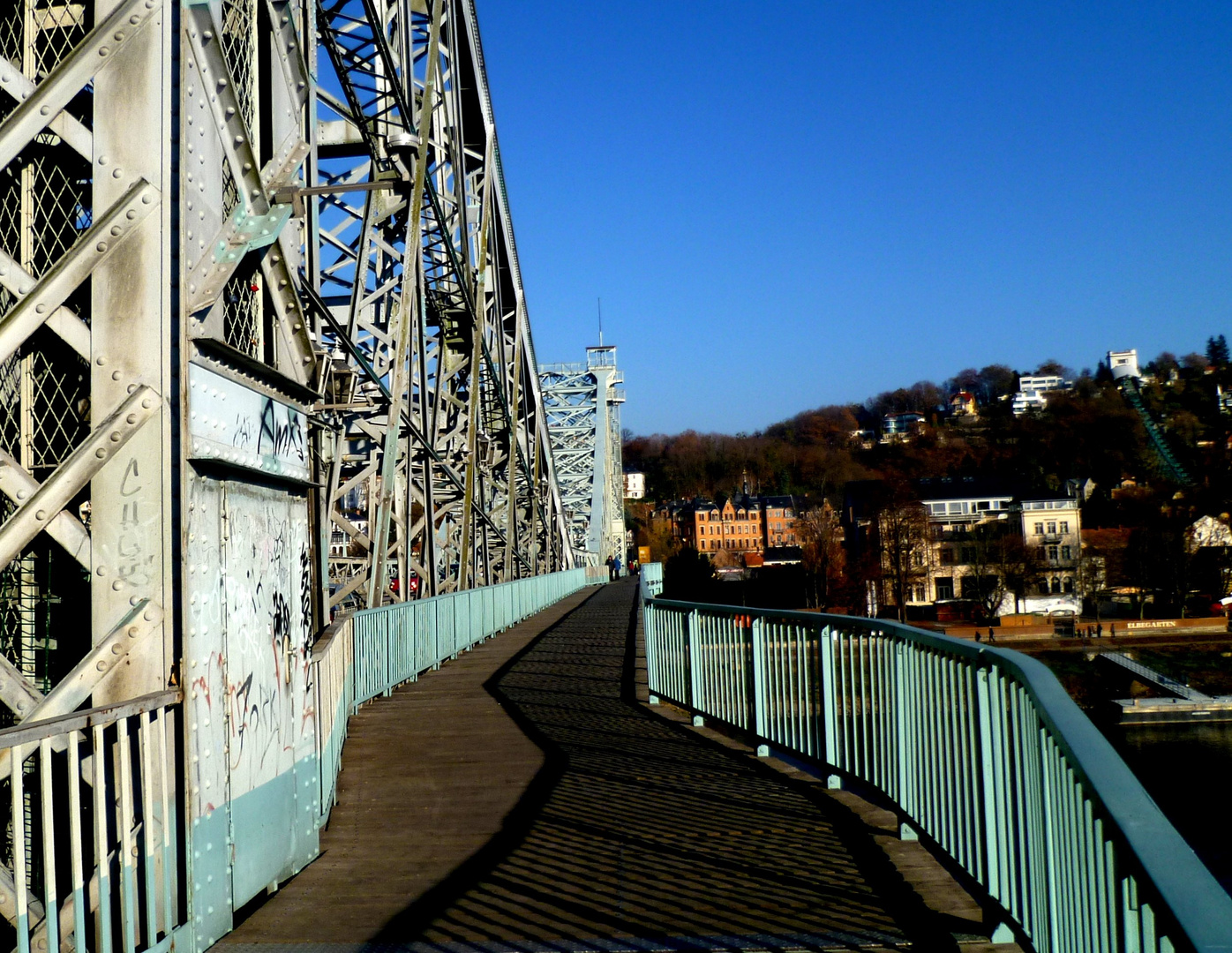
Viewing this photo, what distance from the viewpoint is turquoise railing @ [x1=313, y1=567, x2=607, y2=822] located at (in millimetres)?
5785

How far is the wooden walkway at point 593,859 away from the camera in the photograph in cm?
369

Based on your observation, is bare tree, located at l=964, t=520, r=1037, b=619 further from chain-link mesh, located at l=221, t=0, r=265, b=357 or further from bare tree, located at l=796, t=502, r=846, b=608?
chain-link mesh, located at l=221, t=0, r=265, b=357

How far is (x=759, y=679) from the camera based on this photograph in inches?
268

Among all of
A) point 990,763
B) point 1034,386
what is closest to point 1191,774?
point 990,763

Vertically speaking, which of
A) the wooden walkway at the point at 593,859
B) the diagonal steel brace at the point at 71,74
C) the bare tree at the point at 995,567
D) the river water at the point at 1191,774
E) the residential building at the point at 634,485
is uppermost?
the residential building at the point at 634,485

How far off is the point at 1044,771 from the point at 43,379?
3.15m

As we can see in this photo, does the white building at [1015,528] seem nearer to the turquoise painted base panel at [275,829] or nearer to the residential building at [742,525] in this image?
the residential building at [742,525]

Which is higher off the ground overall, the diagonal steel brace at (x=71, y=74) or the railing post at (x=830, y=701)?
the diagonal steel brace at (x=71, y=74)

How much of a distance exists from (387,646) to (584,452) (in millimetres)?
55803

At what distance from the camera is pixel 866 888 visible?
4074 mm

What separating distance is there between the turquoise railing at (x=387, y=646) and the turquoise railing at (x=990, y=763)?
252 centimetres

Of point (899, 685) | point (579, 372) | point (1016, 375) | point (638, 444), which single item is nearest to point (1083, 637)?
point (579, 372)

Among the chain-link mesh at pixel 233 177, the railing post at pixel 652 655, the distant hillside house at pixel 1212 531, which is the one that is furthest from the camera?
the distant hillside house at pixel 1212 531

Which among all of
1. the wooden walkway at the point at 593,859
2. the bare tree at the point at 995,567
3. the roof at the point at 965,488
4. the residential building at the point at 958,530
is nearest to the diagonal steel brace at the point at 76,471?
the wooden walkway at the point at 593,859
